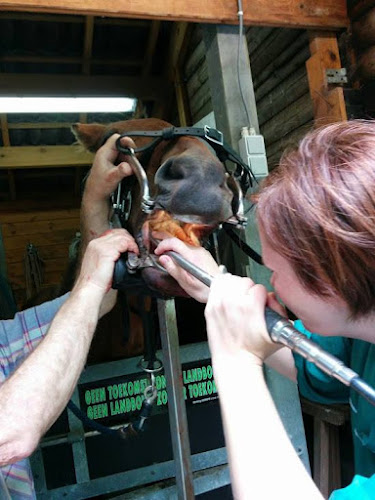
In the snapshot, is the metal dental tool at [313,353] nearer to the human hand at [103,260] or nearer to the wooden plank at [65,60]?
the human hand at [103,260]

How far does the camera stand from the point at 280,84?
4590mm

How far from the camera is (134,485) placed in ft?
6.81

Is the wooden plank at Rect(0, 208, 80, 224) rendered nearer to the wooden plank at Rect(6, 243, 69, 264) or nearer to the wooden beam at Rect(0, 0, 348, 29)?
the wooden plank at Rect(6, 243, 69, 264)

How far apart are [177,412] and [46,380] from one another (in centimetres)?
42

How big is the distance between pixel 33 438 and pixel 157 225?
0.70 m

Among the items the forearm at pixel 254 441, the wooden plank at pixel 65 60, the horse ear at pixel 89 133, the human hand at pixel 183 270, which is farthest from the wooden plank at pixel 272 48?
the forearm at pixel 254 441

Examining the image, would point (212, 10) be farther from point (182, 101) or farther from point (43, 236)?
point (43, 236)

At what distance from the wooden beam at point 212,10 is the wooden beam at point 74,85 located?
3940 mm

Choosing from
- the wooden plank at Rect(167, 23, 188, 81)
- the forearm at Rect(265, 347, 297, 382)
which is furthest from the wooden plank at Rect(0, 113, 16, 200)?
the forearm at Rect(265, 347, 297, 382)

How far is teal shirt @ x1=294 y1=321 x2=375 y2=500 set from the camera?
1.09 metres

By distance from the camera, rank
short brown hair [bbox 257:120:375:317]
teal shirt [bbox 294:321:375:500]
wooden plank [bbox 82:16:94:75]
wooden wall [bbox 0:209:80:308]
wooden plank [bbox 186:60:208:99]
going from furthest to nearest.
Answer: wooden wall [bbox 0:209:80:308] → wooden plank [bbox 186:60:208:99] → wooden plank [bbox 82:16:94:75] → teal shirt [bbox 294:321:375:500] → short brown hair [bbox 257:120:375:317]

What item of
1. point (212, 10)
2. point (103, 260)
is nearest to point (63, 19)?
point (212, 10)

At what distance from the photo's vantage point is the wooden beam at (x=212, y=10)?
6.18 ft

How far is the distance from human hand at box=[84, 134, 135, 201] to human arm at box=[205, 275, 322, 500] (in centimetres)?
99
